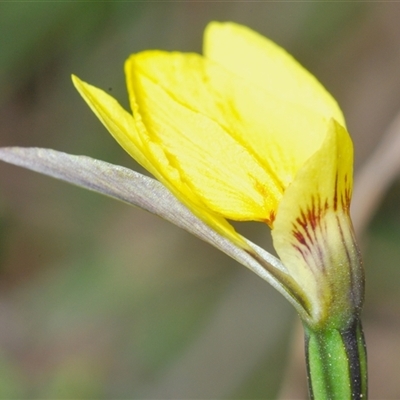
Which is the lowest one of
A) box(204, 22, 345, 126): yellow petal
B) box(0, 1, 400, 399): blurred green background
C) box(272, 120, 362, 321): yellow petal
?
box(0, 1, 400, 399): blurred green background

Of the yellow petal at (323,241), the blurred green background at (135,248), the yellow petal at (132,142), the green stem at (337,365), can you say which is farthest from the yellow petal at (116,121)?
the blurred green background at (135,248)

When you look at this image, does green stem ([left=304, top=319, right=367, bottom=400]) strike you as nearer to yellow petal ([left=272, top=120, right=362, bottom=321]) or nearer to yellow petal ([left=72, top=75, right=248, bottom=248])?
yellow petal ([left=272, top=120, right=362, bottom=321])

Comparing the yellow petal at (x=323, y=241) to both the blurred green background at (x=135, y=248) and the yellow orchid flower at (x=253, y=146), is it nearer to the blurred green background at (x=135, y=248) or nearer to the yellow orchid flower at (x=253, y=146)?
the yellow orchid flower at (x=253, y=146)

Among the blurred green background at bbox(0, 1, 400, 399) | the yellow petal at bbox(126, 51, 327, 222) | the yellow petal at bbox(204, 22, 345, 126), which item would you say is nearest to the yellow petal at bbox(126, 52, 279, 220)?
the yellow petal at bbox(126, 51, 327, 222)

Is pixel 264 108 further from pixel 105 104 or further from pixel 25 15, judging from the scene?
pixel 25 15

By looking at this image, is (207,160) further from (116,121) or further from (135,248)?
(135,248)

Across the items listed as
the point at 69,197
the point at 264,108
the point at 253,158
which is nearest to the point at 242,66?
the point at 264,108

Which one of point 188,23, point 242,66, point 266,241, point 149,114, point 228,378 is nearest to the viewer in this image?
point 149,114
